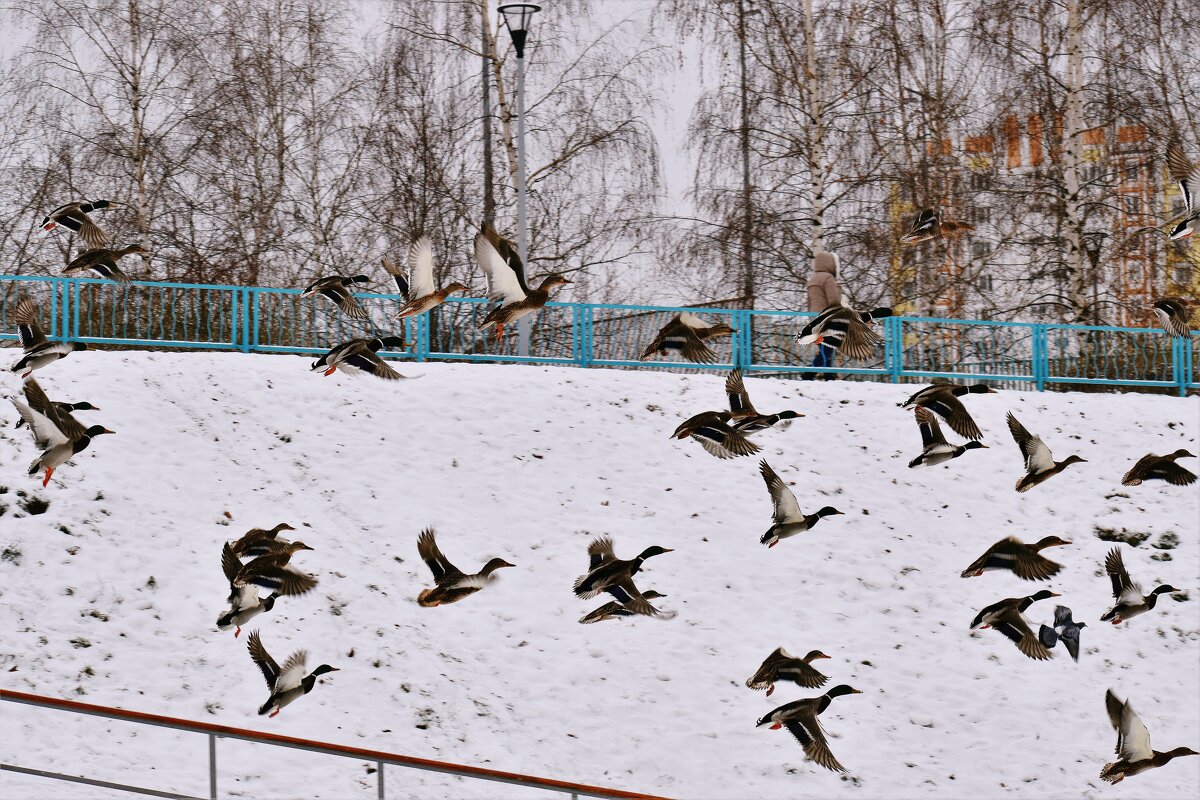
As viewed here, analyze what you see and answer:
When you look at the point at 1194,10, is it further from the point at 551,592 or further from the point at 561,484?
the point at 551,592

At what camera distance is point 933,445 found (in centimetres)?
1089

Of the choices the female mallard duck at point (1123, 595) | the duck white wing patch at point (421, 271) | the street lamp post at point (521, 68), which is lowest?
the female mallard duck at point (1123, 595)

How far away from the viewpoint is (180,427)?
45.7 ft

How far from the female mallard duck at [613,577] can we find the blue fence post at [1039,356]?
9349mm

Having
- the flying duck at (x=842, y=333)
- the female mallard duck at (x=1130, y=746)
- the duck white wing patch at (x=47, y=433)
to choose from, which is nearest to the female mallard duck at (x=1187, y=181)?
the flying duck at (x=842, y=333)

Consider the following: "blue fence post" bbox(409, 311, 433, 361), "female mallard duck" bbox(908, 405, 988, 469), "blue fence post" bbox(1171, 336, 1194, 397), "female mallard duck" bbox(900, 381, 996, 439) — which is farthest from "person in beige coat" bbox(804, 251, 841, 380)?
"female mallard duck" bbox(900, 381, 996, 439)

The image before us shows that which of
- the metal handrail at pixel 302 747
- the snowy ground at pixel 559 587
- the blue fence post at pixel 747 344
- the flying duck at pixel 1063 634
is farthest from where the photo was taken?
the blue fence post at pixel 747 344

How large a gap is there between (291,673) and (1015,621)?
5665 mm

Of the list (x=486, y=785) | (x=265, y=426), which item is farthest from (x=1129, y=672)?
(x=265, y=426)

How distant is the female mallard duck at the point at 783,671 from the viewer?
416 inches

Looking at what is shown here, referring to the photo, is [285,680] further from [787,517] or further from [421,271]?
[787,517]

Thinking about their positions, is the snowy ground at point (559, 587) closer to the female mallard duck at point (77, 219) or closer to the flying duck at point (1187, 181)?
the female mallard duck at point (77, 219)

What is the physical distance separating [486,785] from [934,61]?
15.3 meters

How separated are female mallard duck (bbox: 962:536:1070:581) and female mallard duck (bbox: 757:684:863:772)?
134 centimetres
